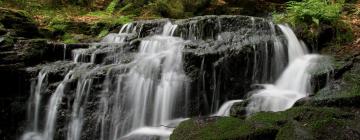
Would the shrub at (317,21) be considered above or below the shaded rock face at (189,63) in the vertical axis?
above

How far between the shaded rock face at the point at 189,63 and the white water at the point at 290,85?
29 centimetres

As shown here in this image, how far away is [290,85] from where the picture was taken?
26.7ft

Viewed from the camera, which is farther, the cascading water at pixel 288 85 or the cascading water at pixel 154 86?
the cascading water at pixel 154 86

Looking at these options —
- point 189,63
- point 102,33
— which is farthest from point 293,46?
point 102,33

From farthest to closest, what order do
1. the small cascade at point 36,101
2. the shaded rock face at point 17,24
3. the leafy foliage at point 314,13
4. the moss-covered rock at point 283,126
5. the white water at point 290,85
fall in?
the shaded rock face at point 17,24 → the leafy foliage at point 314,13 → the small cascade at point 36,101 → the white water at point 290,85 → the moss-covered rock at point 283,126

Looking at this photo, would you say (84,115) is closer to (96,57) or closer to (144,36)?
(96,57)

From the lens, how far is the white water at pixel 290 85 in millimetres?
6922

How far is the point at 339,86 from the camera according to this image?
6.75 metres

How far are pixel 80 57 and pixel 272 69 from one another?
426 centimetres

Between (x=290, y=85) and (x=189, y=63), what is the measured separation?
2029 millimetres

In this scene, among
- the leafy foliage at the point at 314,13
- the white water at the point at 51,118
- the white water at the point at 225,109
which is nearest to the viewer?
the white water at the point at 225,109

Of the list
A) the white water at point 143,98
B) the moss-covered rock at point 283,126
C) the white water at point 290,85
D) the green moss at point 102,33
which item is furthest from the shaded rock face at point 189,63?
the moss-covered rock at point 283,126

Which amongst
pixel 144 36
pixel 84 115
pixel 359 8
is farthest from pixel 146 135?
pixel 359 8

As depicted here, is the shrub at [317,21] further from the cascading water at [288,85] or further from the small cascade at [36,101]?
the small cascade at [36,101]
